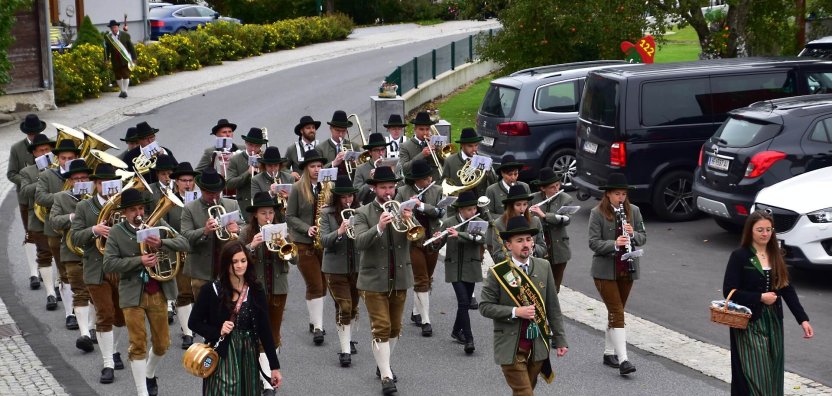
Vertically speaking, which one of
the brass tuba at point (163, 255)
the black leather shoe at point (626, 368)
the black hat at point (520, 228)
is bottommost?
the black leather shoe at point (626, 368)

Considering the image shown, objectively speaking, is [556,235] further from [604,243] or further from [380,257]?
[380,257]

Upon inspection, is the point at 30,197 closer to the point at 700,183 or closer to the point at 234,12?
the point at 700,183

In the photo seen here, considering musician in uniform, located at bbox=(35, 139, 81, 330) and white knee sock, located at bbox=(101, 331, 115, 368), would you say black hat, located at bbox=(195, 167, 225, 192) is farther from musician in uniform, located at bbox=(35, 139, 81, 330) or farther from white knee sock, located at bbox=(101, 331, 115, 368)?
musician in uniform, located at bbox=(35, 139, 81, 330)

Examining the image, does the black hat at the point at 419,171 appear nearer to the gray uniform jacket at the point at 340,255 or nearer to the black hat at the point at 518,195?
the gray uniform jacket at the point at 340,255

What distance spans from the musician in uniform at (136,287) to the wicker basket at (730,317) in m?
4.54

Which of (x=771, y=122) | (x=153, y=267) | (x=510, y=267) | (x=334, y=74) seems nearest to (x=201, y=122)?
(x=334, y=74)

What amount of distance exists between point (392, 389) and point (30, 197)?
217 inches

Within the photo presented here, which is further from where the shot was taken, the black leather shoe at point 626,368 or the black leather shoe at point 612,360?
the black leather shoe at point 612,360

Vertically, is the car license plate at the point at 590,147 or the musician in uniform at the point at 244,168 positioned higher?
the musician in uniform at the point at 244,168

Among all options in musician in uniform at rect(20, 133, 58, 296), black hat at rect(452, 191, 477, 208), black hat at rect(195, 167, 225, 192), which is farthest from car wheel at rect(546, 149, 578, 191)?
black hat at rect(195, 167, 225, 192)

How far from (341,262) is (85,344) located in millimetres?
2650

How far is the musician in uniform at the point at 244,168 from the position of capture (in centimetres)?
1421

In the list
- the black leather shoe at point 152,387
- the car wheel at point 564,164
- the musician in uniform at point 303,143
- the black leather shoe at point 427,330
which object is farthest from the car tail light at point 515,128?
the black leather shoe at point 152,387

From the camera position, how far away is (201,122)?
2736cm
